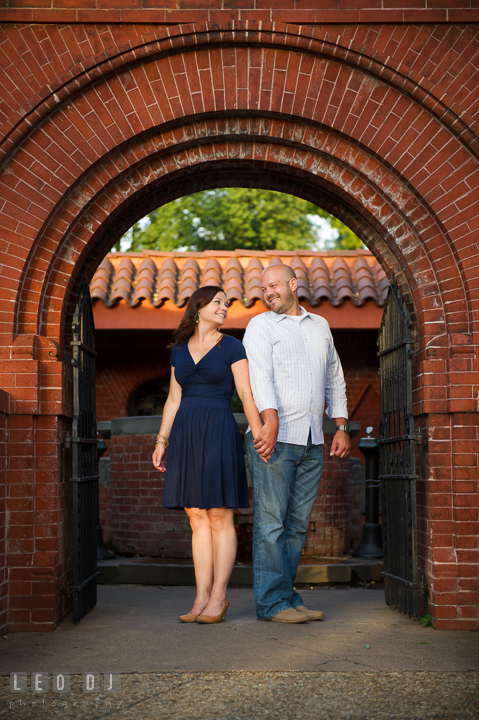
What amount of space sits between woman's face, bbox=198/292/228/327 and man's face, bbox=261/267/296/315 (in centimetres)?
29

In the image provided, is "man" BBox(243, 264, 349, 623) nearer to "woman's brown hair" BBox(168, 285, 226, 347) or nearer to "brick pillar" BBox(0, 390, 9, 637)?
"woman's brown hair" BBox(168, 285, 226, 347)

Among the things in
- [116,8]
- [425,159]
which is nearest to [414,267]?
[425,159]

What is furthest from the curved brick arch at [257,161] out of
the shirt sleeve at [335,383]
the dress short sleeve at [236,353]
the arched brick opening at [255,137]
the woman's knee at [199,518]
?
the woman's knee at [199,518]

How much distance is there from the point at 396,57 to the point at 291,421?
262 cm

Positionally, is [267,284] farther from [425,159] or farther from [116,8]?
[116,8]

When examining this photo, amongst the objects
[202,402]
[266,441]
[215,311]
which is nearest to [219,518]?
[266,441]

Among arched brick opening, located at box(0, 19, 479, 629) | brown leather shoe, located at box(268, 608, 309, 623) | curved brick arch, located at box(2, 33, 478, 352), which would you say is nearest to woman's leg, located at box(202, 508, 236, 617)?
brown leather shoe, located at box(268, 608, 309, 623)

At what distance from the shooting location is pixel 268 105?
5.29m

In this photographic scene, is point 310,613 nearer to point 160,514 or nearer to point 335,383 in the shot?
point 335,383

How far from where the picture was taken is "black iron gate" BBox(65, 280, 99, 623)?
5160 millimetres

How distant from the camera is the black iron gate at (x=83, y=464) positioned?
203 inches

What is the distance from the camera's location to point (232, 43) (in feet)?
17.4

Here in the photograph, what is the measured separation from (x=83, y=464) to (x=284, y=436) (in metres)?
1.56

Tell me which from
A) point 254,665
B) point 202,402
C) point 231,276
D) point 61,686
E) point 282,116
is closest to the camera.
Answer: point 61,686
